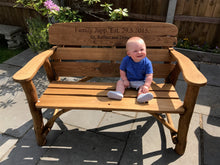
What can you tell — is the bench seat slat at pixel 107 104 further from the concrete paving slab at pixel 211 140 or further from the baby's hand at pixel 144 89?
the concrete paving slab at pixel 211 140

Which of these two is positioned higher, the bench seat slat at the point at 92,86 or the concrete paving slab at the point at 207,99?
the bench seat slat at the point at 92,86

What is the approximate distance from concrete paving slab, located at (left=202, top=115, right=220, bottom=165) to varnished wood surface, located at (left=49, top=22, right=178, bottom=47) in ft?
3.87

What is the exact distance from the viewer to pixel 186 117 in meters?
1.84

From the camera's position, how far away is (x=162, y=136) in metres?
2.31

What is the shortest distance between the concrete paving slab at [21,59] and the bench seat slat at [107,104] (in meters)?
2.48

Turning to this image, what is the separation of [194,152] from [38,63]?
1.94 metres

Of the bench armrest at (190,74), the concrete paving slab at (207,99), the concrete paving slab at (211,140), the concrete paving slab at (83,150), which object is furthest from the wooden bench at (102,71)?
the concrete paving slab at (207,99)

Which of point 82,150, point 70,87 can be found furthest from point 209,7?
point 82,150

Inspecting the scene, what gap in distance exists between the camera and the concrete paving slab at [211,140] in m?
2.05

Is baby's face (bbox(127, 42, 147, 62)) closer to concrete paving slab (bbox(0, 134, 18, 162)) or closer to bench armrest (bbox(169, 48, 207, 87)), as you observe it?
bench armrest (bbox(169, 48, 207, 87))

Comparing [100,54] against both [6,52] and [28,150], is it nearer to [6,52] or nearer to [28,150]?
[28,150]

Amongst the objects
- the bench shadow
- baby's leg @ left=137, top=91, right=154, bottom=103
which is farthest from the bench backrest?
the bench shadow

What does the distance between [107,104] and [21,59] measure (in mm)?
3103

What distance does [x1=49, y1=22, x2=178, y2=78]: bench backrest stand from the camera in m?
2.21
